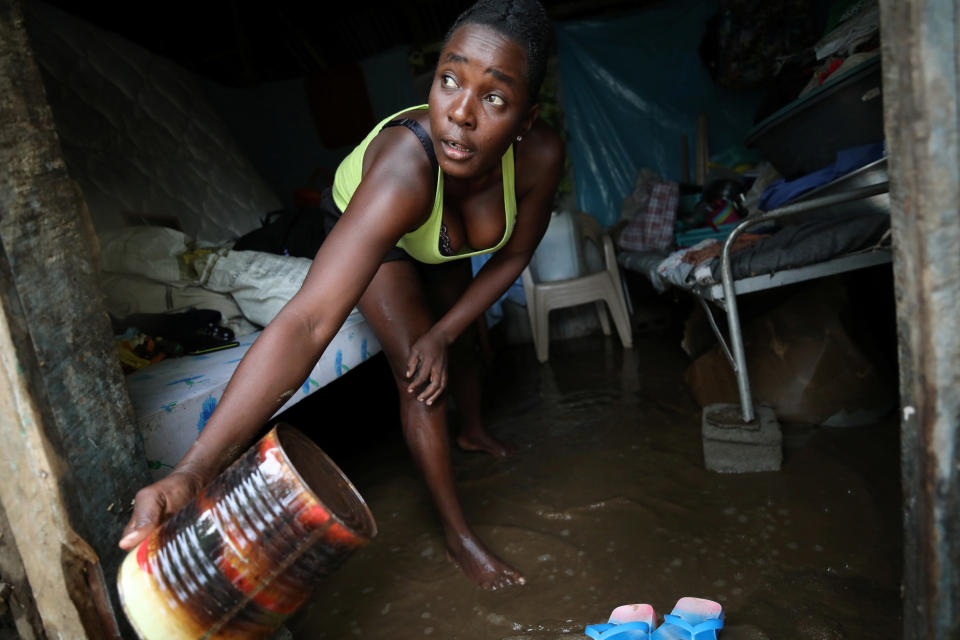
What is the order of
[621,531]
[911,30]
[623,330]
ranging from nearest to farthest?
[911,30] < [621,531] < [623,330]

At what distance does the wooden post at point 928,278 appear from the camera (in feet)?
2.99

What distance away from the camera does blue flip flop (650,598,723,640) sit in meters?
1.46

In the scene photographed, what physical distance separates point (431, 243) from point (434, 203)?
0.55ft

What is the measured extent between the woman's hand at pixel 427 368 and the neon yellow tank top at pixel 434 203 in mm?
265

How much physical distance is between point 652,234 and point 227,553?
4.11 meters

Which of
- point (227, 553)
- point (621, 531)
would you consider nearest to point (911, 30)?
point (227, 553)

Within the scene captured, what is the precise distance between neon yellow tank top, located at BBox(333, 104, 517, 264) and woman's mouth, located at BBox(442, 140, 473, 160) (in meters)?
0.17

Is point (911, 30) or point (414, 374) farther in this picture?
point (414, 374)

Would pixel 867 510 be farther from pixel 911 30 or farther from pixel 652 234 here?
pixel 652 234

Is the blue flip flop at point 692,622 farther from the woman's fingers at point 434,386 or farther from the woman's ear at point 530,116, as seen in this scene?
the woman's ear at point 530,116

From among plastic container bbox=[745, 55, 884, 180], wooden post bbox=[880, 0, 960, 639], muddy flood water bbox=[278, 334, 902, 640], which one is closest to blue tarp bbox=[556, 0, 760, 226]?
plastic container bbox=[745, 55, 884, 180]

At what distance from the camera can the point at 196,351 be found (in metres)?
2.35

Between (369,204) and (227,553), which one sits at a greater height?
(369,204)

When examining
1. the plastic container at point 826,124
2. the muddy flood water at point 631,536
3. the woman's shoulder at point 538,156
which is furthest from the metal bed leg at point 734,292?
the woman's shoulder at point 538,156
